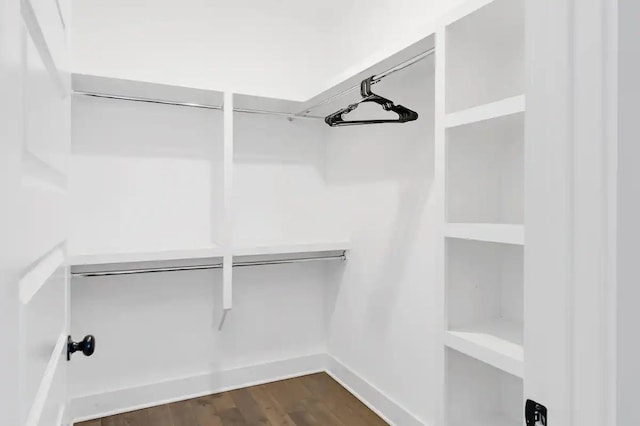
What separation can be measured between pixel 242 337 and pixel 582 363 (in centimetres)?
216

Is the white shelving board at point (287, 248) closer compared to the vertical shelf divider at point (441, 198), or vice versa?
the vertical shelf divider at point (441, 198)

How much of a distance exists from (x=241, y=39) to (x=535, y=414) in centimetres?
240

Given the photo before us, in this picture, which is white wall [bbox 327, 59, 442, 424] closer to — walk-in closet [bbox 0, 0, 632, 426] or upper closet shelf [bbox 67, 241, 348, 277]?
walk-in closet [bbox 0, 0, 632, 426]

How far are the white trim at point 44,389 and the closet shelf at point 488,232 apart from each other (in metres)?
1.06

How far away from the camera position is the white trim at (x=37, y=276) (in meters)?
0.45

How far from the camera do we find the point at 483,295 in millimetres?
1429

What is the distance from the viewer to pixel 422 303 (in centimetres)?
189

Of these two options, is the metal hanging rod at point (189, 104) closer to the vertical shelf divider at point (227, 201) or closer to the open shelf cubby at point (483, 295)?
the vertical shelf divider at point (227, 201)

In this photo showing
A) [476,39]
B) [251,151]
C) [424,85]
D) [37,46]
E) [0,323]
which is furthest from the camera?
[251,151]

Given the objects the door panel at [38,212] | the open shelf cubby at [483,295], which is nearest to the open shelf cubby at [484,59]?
the open shelf cubby at [483,295]

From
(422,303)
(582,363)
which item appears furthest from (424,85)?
(582,363)

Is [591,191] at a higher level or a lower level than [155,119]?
lower

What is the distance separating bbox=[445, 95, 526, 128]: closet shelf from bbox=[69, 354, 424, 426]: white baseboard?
138 centimetres

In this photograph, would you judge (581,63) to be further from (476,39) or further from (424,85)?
(424,85)
